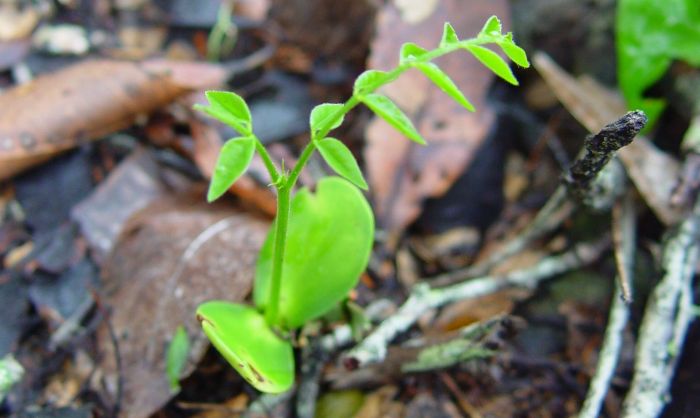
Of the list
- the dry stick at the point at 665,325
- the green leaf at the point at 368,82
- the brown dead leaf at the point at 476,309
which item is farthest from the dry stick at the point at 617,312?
the green leaf at the point at 368,82

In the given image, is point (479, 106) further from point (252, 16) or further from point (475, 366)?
point (252, 16)

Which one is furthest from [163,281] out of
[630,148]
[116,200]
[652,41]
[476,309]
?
[652,41]

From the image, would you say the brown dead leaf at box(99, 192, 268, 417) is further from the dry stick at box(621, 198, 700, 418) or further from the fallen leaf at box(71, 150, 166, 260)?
the dry stick at box(621, 198, 700, 418)

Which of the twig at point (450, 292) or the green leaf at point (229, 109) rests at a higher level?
the green leaf at point (229, 109)

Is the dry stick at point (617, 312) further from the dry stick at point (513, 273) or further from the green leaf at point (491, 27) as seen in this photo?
the green leaf at point (491, 27)

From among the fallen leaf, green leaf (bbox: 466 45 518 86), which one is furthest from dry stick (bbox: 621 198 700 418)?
the fallen leaf
